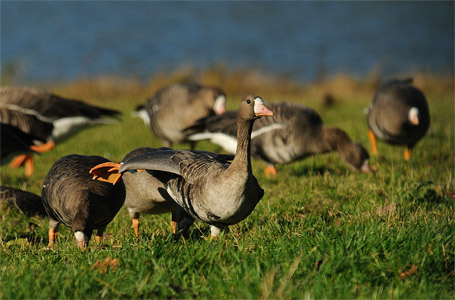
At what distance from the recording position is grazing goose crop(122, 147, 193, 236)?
595 centimetres

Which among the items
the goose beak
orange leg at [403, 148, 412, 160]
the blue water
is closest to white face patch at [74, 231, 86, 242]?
the goose beak

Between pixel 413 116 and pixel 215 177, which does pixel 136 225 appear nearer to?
pixel 215 177

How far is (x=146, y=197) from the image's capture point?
6.01m

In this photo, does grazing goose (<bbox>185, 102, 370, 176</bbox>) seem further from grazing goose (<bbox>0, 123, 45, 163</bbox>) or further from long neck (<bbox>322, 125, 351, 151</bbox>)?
grazing goose (<bbox>0, 123, 45, 163</bbox>)

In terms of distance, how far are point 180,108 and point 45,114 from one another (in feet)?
8.79

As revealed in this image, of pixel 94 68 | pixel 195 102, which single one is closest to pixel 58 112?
pixel 195 102

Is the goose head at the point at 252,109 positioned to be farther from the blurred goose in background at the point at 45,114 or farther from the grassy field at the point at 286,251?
the blurred goose in background at the point at 45,114

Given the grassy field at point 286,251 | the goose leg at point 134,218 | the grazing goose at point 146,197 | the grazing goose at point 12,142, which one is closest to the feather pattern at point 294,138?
the grassy field at point 286,251

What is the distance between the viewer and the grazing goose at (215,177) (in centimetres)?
468

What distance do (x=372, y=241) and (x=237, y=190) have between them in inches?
46.3

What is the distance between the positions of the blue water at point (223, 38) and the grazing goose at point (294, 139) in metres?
10.9

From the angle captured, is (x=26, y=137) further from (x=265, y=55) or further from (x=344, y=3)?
(x=344, y=3)

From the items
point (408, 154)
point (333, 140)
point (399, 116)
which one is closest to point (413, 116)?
→ point (399, 116)

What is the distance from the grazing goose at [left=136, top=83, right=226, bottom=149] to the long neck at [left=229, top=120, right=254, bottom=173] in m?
5.73
